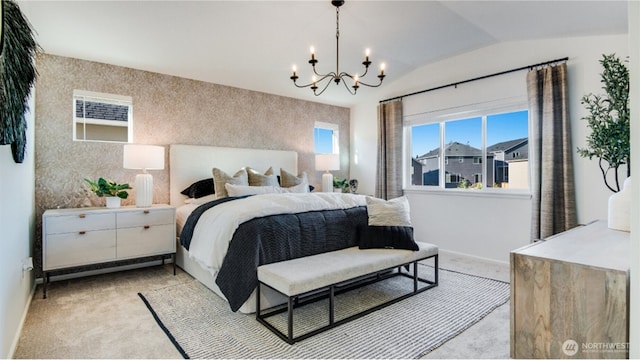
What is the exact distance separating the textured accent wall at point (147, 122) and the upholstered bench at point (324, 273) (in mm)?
2404

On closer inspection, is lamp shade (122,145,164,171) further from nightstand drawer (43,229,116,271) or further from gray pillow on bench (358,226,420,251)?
gray pillow on bench (358,226,420,251)

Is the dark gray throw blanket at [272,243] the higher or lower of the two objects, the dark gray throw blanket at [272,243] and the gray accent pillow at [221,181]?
the lower

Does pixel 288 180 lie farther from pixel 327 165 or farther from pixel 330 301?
pixel 330 301

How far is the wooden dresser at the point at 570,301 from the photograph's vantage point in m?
1.41

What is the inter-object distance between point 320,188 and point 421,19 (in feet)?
9.75

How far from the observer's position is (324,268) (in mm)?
2312

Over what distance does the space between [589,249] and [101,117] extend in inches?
179

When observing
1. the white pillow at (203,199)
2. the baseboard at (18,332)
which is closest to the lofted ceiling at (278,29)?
the white pillow at (203,199)

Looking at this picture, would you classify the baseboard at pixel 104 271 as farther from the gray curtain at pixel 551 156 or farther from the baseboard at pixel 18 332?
the gray curtain at pixel 551 156

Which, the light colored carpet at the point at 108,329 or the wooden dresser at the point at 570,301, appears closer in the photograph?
the wooden dresser at the point at 570,301

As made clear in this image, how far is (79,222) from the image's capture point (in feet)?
9.91

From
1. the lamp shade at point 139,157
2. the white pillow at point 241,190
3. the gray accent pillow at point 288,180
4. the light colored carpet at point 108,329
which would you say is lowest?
the light colored carpet at point 108,329

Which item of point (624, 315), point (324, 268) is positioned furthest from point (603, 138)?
point (324, 268)

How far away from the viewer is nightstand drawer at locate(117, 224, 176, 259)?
10.7 feet
